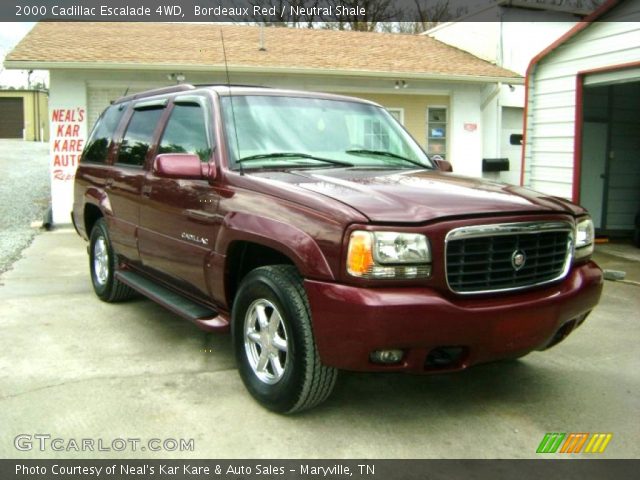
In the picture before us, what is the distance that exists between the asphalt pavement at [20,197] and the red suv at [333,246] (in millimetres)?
4532

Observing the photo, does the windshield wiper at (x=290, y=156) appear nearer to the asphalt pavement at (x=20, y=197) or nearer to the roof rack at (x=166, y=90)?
the roof rack at (x=166, y=90)

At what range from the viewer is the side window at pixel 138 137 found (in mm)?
5098

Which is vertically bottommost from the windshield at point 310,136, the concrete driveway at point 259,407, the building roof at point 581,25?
the concrete driveway at point 259,407

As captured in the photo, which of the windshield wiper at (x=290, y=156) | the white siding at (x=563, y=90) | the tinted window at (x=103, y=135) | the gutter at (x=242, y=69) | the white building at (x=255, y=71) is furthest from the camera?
the white building at (x=255, y=71)

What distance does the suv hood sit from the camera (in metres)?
3.12

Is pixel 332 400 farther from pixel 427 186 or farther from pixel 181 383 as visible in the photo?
pixel 427 186

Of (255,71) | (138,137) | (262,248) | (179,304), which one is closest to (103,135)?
(138,137)

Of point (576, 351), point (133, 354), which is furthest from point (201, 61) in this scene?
point (576, 351)

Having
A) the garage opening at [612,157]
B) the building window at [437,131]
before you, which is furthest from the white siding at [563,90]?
the building window at [437,131]

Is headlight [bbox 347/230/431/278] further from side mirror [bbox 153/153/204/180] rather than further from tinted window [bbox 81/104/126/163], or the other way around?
tinted window [bbox 81/104/126/163]

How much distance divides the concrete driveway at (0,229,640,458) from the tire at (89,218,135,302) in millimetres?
540

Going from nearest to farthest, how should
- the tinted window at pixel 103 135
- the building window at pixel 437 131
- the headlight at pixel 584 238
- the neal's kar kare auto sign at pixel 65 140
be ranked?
the headlight at pixel 584 238
the tinted window at pixel 103 135
the neal's kar kare auto sign at pixel 65 140
the building window at pixel 437 131

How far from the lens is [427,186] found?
3.58m

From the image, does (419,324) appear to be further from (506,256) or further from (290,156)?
(290,156)
